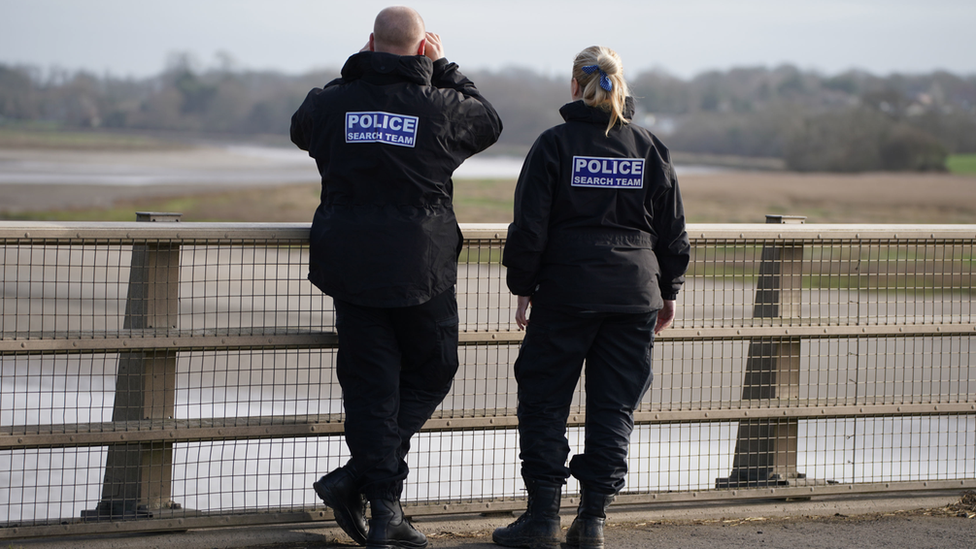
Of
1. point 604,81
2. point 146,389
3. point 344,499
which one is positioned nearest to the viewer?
point 604,81

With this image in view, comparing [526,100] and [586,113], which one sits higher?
[526,100]

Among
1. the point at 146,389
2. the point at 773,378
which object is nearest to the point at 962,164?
the point at 773,378

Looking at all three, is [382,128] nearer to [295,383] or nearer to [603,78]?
[603,78]

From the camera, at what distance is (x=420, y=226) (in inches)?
132

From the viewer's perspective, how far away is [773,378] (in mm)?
4344

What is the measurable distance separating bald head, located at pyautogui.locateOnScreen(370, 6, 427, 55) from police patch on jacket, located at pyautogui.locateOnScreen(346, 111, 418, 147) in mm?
282

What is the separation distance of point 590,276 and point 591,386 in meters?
0.49

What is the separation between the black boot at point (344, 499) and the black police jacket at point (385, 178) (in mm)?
737

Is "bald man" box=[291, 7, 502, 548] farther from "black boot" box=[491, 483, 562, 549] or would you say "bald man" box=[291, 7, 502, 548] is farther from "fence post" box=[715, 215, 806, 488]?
"fence post" box=[715, 215, 806, 488]

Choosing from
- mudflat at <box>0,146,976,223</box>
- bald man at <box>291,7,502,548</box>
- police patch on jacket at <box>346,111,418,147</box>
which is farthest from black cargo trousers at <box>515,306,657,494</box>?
mudflat at <box>0,146,976,223</box>

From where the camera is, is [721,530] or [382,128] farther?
[721,530]

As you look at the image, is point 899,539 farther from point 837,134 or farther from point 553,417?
point 837,134

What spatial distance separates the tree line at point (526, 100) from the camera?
103 meters

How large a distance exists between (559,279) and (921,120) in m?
88.7
